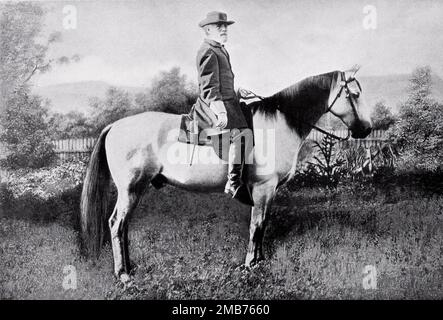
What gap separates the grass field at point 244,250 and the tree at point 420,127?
398 millimetres

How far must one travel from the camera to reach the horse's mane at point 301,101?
174 inches

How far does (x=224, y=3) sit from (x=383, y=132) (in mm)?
2391

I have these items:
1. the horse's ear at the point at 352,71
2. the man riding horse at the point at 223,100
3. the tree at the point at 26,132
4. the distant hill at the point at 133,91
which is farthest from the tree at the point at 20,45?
the horse's ear at the point at 352,71

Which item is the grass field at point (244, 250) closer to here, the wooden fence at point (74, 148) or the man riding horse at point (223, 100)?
the man riding horse at point (223, 100)

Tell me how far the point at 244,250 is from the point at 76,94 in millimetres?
2637

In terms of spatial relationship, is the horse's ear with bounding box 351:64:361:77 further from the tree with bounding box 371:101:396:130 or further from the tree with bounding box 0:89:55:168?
the tree with bounding box 0:89:55:168

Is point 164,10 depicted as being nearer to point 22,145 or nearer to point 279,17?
point 279,17

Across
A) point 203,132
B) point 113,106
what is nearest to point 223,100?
point 203,132

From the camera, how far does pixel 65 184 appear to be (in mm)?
4980

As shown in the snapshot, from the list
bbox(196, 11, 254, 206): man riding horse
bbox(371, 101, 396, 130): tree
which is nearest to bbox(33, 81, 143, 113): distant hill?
bbox(196, 11, 254, 206): man riding horse

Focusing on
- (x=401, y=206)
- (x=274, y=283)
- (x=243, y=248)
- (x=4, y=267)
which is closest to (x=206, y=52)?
(x=243, y=248)

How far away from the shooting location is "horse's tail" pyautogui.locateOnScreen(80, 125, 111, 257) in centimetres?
451

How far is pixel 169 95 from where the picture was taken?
4930 mm

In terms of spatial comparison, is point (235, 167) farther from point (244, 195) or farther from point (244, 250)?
point (244, 250)
